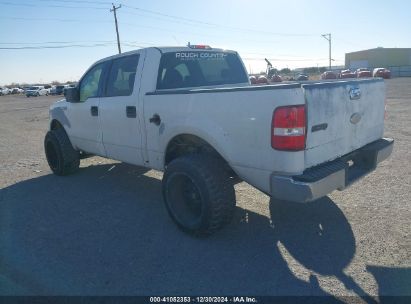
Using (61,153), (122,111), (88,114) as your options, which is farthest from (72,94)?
(122,111)

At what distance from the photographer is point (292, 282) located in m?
2.94

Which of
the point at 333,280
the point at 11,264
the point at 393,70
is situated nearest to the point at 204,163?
the point at 333,280

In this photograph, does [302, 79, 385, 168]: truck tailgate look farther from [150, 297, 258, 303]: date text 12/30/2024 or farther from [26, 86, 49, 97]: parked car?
[26, 86, 49, 97]: parked car

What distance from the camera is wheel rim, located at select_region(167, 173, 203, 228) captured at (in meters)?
3.84

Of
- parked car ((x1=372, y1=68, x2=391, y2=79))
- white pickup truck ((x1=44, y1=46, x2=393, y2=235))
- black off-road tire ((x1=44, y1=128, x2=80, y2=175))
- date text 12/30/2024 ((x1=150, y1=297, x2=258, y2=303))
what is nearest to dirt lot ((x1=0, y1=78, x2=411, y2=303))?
date text 12/30/2024 ((x1=150, y1=297, x2=258, y2=303))

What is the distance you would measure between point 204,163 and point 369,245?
1.79m

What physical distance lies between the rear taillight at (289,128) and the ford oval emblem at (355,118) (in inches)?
34.1

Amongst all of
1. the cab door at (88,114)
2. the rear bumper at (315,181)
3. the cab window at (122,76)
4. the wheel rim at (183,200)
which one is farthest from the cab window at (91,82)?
the rear bumper at (315,181)

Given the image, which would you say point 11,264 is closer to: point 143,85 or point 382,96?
point 143,85

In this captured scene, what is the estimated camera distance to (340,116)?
333 cm

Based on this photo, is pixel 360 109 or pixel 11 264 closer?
pixel 11 264

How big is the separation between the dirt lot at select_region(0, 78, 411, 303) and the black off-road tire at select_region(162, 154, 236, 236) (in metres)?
0.20

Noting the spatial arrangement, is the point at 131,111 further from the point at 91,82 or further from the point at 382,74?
the point at 382,74

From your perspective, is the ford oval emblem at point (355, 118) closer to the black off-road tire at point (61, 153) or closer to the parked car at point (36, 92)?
the black off-road tire at point (61, 153)
